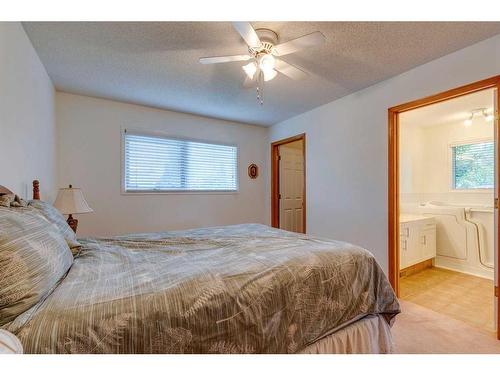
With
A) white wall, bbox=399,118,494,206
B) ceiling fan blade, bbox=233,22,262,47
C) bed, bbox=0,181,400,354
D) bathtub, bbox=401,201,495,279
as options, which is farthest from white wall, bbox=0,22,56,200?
bathtub, bbox=401,201,495,279

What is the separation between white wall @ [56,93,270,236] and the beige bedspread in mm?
1569

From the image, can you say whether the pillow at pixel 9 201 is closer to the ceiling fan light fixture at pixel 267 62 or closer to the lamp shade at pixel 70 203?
the lamp shade at pixel 70 203

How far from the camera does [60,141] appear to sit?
282 centimetres

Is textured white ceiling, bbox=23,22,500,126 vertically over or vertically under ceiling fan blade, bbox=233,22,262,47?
over

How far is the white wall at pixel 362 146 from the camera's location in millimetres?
1994

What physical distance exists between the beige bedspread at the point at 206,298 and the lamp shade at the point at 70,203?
2.45ft

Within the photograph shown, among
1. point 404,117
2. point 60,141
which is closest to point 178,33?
point 60,141

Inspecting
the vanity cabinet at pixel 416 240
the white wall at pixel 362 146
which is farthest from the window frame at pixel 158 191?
the vanity cabinet at pixel 416 240

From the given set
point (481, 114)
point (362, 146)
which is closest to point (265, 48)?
point (362, 146)

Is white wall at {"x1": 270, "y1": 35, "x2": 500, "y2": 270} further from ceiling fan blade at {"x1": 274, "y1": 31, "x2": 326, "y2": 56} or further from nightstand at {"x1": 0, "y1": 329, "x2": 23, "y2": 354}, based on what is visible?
nightstand at {"x1": 0, "y1": 329, "x2": 23, "y2": 354}

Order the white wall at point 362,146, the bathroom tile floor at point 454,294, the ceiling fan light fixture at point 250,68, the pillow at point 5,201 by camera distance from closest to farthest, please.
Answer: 1. the pillow at point 5,201
2. the ceiling fan light fixture at point 250,68
3. the white wall at point 362,146
4. the bathroom tile floor at point 454,294

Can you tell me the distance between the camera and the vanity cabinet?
2957 millimetres

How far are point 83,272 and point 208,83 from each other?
217 centimetres
